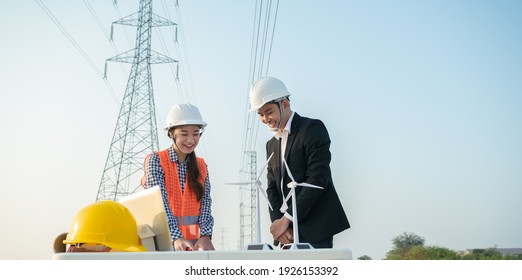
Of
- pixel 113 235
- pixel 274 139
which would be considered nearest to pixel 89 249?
pixel 113 235

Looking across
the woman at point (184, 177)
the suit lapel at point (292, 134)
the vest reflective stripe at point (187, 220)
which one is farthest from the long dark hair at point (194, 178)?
the suit lapel at point (292, 134)

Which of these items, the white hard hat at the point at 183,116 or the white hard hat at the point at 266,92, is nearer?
the white hard hat at the point at 266,92

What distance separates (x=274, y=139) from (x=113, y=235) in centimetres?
201

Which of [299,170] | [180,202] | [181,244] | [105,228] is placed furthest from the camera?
[180,202]

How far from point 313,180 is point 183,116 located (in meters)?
1.17

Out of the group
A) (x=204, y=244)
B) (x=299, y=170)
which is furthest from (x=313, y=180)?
(x=204, y=244)

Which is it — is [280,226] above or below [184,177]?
below

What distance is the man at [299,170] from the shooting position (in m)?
3.99

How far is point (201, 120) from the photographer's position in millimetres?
4391

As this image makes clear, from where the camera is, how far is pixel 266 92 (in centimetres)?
423

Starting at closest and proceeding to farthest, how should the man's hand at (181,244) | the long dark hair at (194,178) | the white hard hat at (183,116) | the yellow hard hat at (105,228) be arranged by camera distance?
the yellow hard hat at (105,228) < the man's hand at (181,244) < the white hard hat at (183,116) < the long dark hair at (194,178)

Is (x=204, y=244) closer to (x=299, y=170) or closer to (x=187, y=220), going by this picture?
(x=187, y=220)

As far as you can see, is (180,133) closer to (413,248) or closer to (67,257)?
(67,257)

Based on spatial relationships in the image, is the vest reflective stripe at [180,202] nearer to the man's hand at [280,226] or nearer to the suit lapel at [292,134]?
the man's hand at [280,226]
